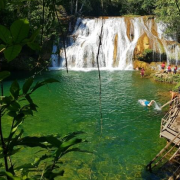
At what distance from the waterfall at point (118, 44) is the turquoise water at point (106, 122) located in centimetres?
563

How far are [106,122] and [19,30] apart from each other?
36.0 feet

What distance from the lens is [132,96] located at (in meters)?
15.3

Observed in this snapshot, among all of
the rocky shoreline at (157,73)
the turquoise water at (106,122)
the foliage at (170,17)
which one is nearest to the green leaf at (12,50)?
the turquoise water at (106,122)

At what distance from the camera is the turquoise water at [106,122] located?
795cm

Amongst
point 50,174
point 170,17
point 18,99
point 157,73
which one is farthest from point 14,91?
point 170,17

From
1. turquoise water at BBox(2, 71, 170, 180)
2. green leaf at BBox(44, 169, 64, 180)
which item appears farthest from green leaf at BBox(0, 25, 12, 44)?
turquoise water at BBox(2, 71, 170, 180)

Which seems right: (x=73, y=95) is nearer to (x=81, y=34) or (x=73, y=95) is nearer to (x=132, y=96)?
(x=132, y=96)

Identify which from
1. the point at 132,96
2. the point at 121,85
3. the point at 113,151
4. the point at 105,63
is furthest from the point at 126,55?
the point at 113,151

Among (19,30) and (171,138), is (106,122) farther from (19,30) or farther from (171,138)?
(19,30)

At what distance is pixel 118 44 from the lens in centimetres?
2630

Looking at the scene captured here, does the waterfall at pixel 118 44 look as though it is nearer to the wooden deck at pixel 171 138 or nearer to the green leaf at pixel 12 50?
the wooden deck at pixel 171 138

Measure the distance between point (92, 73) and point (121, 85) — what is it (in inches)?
200

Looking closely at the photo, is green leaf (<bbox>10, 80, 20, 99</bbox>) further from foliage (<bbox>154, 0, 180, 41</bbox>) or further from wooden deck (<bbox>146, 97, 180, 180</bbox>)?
foliage (<bbox>154, 0, 180, 41</bbox>)

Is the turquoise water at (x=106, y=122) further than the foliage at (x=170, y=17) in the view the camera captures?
No
